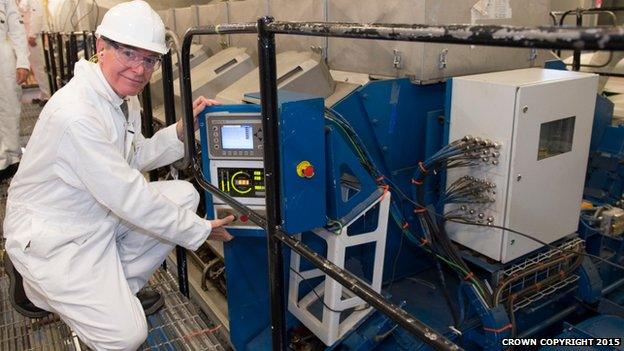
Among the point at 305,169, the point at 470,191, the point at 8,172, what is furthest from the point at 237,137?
the point at 8,172

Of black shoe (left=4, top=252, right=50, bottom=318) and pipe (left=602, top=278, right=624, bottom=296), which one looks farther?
pipe (left=602, top=278, right=624, bottom=296)

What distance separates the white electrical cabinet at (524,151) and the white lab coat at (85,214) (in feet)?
3.98

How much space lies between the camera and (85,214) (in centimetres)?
188

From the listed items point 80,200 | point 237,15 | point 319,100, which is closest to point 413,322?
point 319,100

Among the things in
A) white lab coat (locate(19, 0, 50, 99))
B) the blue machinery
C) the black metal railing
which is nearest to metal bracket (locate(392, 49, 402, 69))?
the blue machinery

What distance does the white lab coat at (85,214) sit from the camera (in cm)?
168

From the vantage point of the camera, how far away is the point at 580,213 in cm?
258

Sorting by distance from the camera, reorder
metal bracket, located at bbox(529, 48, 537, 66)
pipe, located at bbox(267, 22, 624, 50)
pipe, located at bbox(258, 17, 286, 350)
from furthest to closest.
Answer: metal bracket, located at bbox(529, 48, 537, 66) → pipe, located at bbox(258, 17, 286, 350) → pipe, located at bbox(267, 22, 624, 50)

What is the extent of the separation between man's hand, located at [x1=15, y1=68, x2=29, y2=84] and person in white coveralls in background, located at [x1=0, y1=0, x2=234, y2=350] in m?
2.41

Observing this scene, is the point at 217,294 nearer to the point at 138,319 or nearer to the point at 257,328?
the point at 257,328

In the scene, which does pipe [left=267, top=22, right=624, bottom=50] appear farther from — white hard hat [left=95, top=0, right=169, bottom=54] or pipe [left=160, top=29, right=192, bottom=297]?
pipe [left=160, top=29, right=192, bottom=297]

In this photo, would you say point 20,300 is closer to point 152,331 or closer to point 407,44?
point 152,331

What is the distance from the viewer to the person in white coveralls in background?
5.54ft

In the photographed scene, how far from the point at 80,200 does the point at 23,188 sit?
0.78 ft
